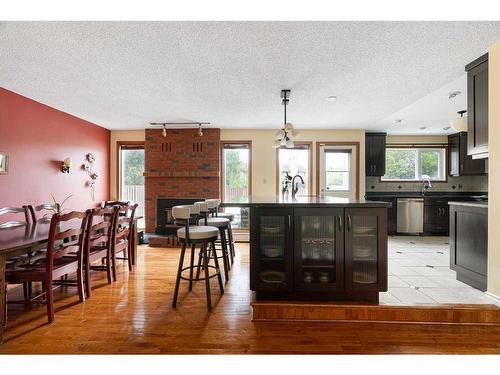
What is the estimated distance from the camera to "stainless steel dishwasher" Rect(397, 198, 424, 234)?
5969 millimetres

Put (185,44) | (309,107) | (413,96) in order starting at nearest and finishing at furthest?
(185,44) < (413,96) < (309,107)

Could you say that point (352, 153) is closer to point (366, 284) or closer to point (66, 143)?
point (366, 284)

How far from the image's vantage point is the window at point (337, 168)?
6.09 m

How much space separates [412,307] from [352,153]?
4135mm

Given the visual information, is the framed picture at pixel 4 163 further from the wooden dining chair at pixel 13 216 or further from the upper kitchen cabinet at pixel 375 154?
the upper kitchen cabinet at pixel 375 154

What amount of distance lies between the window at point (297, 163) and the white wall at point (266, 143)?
0.11 meters

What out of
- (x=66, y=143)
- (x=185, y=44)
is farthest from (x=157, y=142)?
(x=185, y=44)

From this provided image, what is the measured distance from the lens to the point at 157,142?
5914mm

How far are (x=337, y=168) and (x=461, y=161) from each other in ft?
8.49

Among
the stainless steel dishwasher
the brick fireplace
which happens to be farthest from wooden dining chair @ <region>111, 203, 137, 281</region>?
the stainless steel dishwasher

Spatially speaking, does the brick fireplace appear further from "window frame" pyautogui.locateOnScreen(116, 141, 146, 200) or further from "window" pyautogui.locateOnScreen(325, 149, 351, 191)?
"window" pyautogui.locateOnScreen(325, 149, 351, 191)

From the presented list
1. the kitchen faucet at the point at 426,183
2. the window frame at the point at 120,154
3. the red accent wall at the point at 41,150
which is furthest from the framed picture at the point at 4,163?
the kitchen faucet at the point at 426,183

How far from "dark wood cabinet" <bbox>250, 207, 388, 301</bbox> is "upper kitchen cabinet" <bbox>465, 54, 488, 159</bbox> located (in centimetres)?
129
